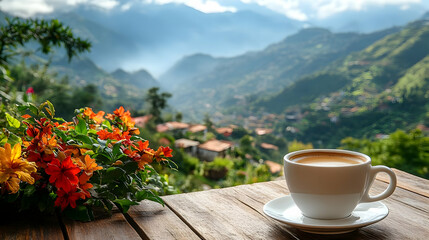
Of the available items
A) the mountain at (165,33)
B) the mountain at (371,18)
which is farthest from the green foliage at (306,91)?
the mountain at (371,18)

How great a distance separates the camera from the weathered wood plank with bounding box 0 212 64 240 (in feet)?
1.67

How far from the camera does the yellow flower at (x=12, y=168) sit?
52 centimetres

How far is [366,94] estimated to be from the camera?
372 inches

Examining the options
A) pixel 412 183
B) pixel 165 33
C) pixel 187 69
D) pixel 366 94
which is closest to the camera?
pixel 412 183

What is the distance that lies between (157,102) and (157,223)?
6840 millimetres

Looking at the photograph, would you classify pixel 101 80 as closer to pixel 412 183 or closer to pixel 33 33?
pixel 33 33

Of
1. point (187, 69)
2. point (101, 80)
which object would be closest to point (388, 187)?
point (101, 80)

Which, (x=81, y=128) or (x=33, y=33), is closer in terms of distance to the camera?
(x=81, y=128)

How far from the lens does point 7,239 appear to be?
0.49 metres

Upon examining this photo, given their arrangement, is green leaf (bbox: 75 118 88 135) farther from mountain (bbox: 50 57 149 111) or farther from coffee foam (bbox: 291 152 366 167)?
mountain (bbox: 50 57 149 111)

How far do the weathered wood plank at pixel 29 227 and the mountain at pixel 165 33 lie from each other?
12.0 meters

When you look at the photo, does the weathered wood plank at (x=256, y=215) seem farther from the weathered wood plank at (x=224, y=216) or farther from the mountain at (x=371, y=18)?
the mountain at (x=371, y=18)

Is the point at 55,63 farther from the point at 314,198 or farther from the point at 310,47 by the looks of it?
the point at 314,198

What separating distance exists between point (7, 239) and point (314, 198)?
446 mm
